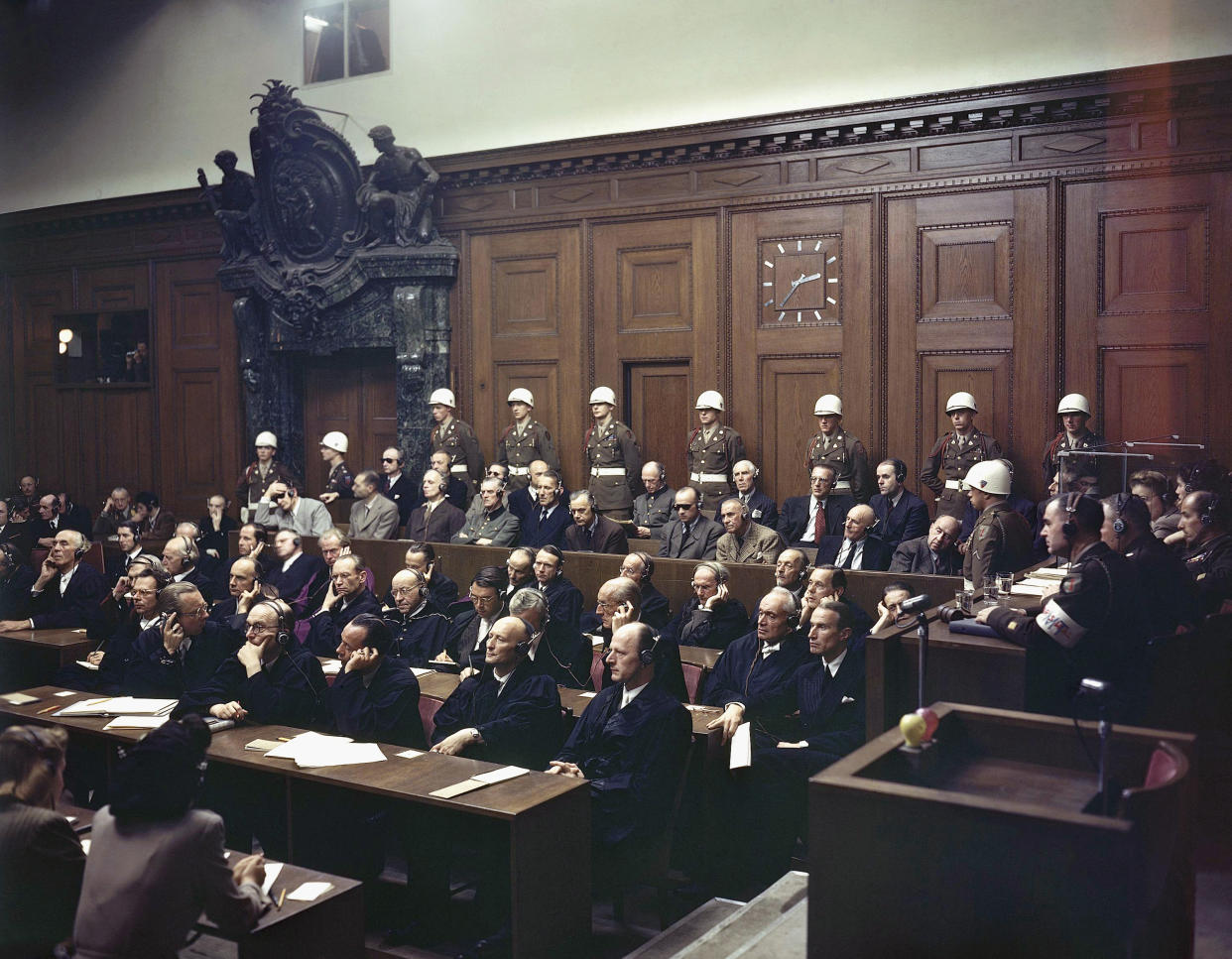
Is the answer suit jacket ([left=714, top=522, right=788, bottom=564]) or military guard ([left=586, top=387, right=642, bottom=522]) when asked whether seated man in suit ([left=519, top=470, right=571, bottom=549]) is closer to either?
military guard ([left=586, top=387, right=642, bottom=522])

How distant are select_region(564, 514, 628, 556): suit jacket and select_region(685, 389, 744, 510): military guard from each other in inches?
57.6

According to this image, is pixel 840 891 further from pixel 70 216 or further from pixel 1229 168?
pixel 70 216

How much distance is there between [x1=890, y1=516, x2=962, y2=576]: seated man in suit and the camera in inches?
→ 303

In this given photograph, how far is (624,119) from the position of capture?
38.5ft

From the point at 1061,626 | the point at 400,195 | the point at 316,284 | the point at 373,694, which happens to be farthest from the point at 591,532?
the point at 1061,626

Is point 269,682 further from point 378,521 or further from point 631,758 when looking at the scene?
point 378,521

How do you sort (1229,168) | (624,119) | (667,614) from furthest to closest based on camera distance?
1. (624,119)
2. (1229,168)
3. (667,614)

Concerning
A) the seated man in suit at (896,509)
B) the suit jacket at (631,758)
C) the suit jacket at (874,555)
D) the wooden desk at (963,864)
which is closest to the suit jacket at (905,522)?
the seated man in suit at (896,509)

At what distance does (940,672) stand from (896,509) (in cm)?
448

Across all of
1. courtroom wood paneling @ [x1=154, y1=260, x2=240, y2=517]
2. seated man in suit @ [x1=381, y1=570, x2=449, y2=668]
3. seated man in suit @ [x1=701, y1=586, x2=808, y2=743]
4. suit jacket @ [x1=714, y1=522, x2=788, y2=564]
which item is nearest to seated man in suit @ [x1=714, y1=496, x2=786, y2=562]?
suit jacket @ [x1=714, y1=522, x2=788, y2=564]

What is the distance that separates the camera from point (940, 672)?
4.77 m

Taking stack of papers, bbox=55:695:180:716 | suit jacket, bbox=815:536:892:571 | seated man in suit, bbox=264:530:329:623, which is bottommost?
stack of papers, bbox=55:695:180:716

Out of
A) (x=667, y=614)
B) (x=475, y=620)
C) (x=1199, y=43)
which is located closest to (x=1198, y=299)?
(x=1199, y=43)

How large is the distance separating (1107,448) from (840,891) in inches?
297
